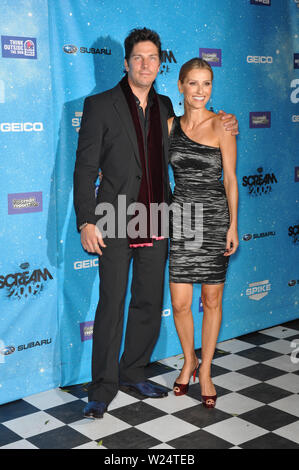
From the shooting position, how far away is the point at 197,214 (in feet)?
9.68

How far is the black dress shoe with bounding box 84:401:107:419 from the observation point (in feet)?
9.45

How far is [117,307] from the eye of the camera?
2922mm

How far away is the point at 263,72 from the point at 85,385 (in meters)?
2.32

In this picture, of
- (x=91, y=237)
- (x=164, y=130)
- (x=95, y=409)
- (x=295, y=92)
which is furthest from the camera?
(x=295, y=92)

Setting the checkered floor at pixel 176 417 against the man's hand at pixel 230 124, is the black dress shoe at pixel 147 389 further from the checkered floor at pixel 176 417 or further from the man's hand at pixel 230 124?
the man's hand at pixel 230 124

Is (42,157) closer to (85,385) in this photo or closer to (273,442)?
(85,385)

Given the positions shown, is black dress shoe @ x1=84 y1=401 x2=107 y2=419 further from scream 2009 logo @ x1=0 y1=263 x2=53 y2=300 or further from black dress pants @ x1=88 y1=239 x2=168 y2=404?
scream 2009 logo @ x1=0 y1=263 x2=53 y2=300

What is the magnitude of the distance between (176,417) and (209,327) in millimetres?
465

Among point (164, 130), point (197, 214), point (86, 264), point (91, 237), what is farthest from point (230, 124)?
point (86, 264)

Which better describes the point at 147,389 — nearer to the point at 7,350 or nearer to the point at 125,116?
the point at 7,350

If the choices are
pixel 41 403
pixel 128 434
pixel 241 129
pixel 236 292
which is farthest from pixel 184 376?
pixel 241 129

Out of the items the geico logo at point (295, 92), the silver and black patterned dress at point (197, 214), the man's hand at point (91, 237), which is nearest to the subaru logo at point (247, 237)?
the geico logo at point (295, 92)

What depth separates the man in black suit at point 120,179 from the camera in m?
2.81

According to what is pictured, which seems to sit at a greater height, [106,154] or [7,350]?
[106,154]
